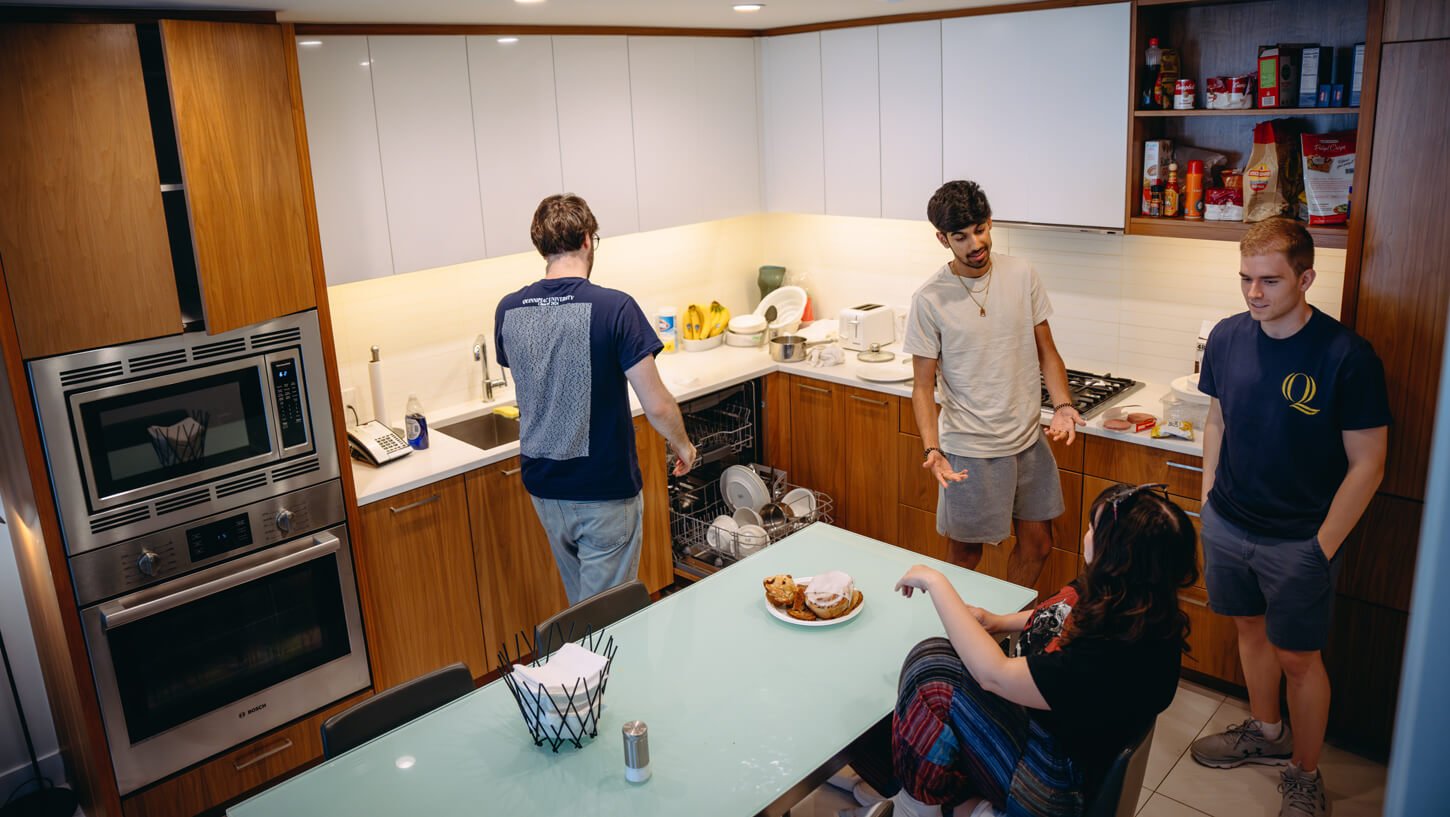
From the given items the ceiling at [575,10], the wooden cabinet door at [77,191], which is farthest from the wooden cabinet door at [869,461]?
the wooden cabinet door at [77,191]

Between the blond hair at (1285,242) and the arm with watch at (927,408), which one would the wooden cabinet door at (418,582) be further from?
the blond hair at (1285,242)

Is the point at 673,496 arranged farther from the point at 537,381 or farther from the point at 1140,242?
the point at 1140,242

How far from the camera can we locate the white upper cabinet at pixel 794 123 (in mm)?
4609

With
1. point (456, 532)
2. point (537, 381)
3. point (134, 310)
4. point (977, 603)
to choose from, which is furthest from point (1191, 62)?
point (134, 310)

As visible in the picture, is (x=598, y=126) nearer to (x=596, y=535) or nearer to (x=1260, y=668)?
(x=596, y=535)

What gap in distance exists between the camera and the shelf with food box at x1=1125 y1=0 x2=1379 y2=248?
3.30 m

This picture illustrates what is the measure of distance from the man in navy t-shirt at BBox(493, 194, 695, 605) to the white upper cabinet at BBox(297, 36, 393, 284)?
2.15 feet

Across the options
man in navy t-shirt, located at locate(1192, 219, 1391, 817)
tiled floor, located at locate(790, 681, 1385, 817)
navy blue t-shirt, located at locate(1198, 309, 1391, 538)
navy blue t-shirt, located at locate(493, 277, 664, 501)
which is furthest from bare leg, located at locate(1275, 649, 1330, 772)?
navy blue t-shirt, located at locate(493, 277, 664, 501)

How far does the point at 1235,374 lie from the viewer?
114 inches

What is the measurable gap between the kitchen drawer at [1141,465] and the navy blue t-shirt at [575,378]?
163 centimetres

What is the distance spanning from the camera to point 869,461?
14.8 ft

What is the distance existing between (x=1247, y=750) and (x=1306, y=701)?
0.35 m

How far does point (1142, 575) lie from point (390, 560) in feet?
7.98

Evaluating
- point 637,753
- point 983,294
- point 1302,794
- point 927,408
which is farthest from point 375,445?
point 1302,794
